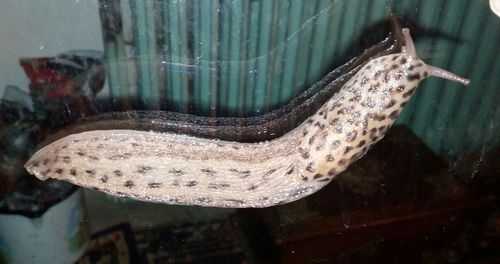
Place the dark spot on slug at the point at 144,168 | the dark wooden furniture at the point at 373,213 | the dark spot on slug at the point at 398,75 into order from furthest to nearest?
1. the dark wooden furniture at the point at 373,213
2. the dark spot on slug at the point at 144,168
3. the dark spot on slug at the point at 398,75

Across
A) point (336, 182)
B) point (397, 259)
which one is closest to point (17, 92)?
point (336, 182)

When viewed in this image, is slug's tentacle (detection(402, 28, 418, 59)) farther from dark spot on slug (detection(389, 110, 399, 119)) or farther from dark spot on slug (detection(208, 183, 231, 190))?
dark spot on slug (detection(208, 183, 231, 190))

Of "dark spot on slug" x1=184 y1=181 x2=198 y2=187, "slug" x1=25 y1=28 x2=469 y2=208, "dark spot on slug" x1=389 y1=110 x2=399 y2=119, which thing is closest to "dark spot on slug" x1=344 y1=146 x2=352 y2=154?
"slug" x1=25 y1=28 x2=469 y2=208

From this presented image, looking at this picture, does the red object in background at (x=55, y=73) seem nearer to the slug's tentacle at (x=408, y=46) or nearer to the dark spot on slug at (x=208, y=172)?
the dark spot on slug at (x=208, y=172)

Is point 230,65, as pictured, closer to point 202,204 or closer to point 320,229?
point 202,204

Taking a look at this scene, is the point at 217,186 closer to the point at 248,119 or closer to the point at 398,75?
the point at 248,119

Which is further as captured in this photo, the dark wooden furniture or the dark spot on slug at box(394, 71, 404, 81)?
the dark wooden furniture

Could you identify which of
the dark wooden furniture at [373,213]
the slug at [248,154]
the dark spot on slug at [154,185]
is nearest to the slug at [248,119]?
the slug at [248,154]
